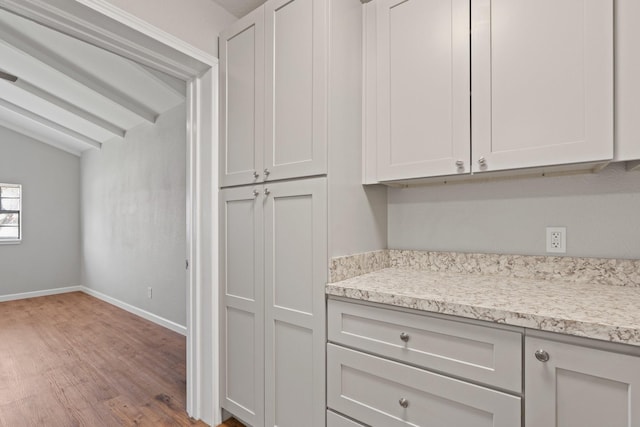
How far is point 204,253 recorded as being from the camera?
191cm

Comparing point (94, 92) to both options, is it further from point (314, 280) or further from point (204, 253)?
point (314, 280)

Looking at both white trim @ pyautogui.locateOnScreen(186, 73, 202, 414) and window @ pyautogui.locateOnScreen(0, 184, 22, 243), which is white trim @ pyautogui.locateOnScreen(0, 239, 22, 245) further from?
Answer: white trim @ pyautogui.locateOnScreen(186, 73, 202, 414)

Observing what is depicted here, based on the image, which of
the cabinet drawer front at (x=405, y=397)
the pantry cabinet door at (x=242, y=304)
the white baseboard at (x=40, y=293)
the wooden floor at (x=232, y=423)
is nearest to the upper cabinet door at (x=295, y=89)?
the pantry cabinet door at (x=242, y=304)

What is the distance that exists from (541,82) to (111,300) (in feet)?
18.2

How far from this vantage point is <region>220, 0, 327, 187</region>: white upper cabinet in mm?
1468

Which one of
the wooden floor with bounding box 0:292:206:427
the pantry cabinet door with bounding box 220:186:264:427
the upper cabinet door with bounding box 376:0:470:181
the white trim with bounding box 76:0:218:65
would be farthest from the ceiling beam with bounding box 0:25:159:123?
the upper cabinet door with bounding box 376:0:470:181

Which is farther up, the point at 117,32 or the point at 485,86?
the point at 117,32

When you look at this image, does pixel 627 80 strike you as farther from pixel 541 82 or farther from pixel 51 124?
pixel 51 124

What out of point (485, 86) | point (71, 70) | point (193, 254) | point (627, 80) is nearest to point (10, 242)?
point (71, 70)

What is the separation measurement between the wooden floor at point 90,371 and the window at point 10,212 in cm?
165

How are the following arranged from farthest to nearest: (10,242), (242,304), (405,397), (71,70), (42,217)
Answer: (42,217)
(10,242)
(71,70)
(242,304)
(405,397)

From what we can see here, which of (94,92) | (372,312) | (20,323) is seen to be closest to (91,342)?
(20,323)

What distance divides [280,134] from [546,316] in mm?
1263

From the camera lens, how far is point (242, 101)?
1782mm
